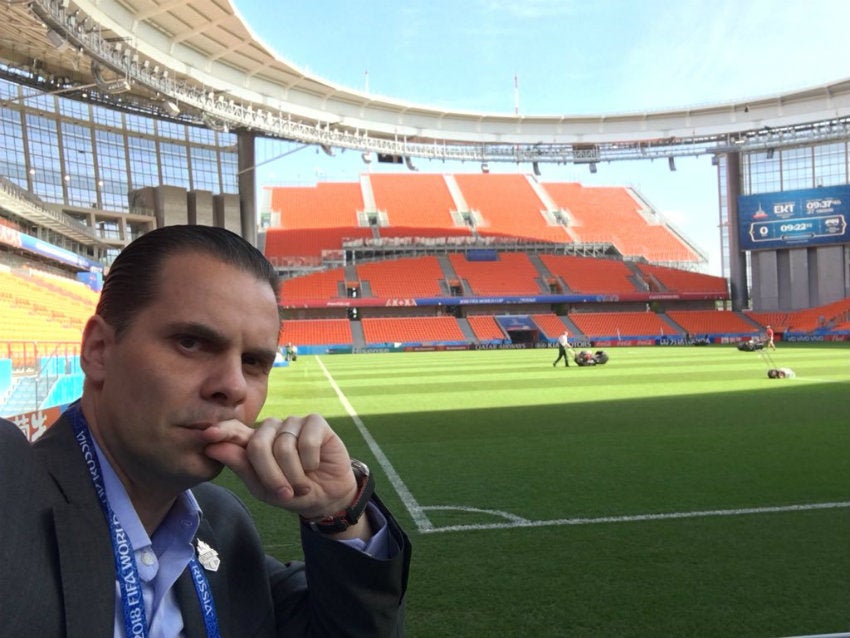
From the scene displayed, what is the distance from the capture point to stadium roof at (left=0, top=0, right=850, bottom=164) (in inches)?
1058

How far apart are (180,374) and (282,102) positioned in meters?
40.2

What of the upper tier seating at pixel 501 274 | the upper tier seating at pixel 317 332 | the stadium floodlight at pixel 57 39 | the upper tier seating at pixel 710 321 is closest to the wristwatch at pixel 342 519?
the stadium floodlight at pixel 57 39

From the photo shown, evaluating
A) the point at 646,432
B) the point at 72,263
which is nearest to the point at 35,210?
the point at 72,263

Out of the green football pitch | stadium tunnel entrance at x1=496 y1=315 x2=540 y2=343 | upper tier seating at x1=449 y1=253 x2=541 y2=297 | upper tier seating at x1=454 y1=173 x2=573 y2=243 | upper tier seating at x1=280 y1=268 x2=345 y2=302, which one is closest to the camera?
the green football pitch

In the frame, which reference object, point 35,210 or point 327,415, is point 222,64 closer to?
point 35,210

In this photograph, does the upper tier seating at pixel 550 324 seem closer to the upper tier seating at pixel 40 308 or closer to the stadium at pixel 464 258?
the stadium at pixel 464 258

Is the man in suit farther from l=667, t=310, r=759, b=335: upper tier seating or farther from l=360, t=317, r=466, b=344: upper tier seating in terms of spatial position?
l=667, t=310, r=759, b=335: upper tier seating

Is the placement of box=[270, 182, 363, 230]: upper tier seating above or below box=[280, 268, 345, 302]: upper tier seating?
above

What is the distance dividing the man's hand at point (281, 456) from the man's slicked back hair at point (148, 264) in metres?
0.29

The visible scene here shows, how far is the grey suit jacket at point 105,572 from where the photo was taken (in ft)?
3.38

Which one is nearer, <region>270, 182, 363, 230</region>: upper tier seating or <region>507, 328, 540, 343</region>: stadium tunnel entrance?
<region>507, 328, 540, 343</region>: stadium tunnel entrance

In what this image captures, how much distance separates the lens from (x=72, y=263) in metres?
36.0

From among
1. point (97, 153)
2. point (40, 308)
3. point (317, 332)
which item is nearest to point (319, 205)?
point (317, 332)

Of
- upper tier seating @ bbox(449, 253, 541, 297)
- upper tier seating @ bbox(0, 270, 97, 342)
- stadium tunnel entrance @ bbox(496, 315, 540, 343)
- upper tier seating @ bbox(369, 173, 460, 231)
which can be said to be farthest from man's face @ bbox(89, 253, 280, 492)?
upper tier seating @ bbox(369, 173, 460, 231)
